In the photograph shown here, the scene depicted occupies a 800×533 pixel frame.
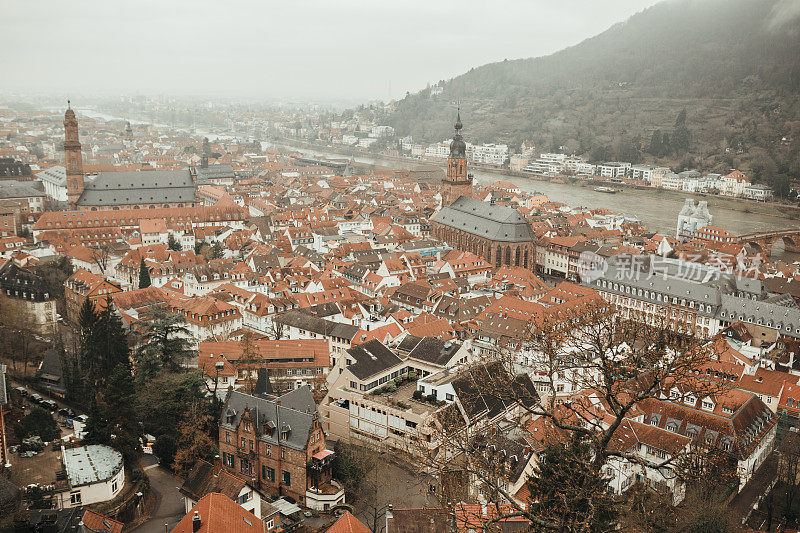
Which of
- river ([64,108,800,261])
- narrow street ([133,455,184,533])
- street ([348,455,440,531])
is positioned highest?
river ([64,108,800,261])

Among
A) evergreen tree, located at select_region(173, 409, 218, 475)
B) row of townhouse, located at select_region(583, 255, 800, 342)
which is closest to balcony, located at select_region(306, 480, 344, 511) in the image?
evergreen tree, located at select_region(173, 409, 218, 475)

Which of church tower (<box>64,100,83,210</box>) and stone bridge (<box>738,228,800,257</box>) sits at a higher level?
church tower (<box>64,100,83,210</box>)

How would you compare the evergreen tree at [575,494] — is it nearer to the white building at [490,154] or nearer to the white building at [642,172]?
the white building at [642,172]

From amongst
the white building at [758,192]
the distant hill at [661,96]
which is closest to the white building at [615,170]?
the distant hill at [661,96]

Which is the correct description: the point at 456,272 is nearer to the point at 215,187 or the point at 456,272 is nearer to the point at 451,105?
the point at 215,187

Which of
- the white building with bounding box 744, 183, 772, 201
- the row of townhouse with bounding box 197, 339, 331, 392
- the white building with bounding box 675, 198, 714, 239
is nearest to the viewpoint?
the row of townhouse with bounding box 197, 339, 331, 392

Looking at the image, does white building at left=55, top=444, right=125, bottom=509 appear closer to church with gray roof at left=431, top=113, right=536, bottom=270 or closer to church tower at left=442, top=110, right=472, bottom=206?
church with gray roof at left=431, top=113, right=536, bottom=270

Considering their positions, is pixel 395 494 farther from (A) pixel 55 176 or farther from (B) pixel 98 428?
(A) pixel 55 176
